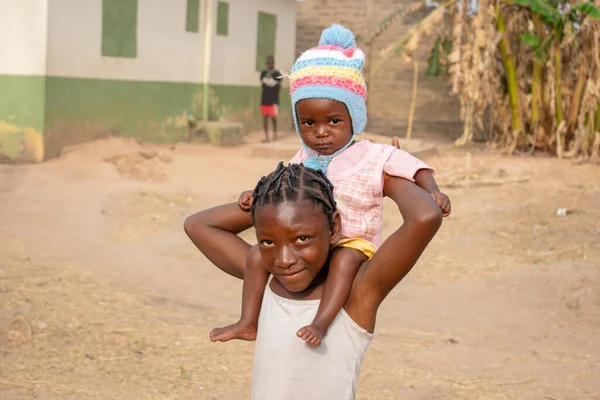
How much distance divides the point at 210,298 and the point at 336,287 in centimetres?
427

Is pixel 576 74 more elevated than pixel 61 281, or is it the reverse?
pixel 576 74

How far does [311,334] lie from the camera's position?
1.98m

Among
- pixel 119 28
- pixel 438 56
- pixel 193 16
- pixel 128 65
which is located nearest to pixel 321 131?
pixel 119 28

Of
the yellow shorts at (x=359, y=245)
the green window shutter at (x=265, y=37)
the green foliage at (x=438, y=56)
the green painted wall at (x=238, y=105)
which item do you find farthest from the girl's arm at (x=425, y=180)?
the green window shutter at (x=265, y=37)

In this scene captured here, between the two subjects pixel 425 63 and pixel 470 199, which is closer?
pixel 470 199

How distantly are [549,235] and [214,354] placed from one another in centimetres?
413

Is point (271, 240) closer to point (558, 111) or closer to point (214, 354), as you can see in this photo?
point (214, 354)

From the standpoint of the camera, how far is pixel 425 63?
674 inches

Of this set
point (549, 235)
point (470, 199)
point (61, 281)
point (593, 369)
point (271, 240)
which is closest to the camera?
point (271, 240)

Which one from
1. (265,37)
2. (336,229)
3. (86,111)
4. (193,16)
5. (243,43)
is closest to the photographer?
(336,229)

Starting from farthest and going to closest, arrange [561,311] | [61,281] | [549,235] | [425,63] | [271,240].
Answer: [425,63] < [549,235] < [61,281] < [561,311] < [271,240]

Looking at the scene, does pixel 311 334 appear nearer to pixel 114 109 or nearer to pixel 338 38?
pixel 338 38

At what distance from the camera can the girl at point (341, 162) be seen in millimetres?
2053

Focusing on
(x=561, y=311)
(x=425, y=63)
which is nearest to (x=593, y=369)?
(x=561, y=311)
